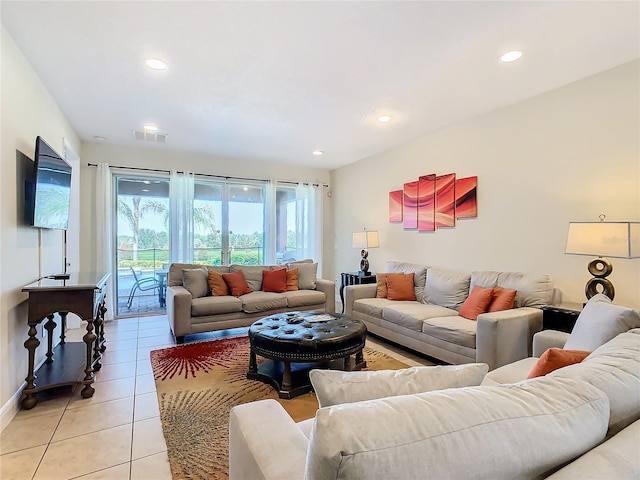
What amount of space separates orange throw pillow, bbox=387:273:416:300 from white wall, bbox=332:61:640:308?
53 centimetres

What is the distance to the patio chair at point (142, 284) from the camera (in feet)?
17.4

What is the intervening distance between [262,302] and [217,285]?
623 mm

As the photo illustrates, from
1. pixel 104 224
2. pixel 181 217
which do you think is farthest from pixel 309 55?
pixel 104 224

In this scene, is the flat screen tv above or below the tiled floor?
above

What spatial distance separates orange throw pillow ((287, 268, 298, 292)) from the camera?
4691mm

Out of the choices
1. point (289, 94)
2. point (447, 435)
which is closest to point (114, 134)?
point (289, 94)

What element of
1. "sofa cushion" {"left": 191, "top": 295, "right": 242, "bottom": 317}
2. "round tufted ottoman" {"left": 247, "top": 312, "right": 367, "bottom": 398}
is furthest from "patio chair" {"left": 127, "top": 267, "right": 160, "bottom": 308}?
"round tufted ottoman" {"left": 247, "top": 312, "right": 367, "bottom": 398}

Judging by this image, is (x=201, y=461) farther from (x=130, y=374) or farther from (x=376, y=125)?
(x=376, y=125)

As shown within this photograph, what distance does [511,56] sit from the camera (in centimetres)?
249

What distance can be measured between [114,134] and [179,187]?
1142 millimetres

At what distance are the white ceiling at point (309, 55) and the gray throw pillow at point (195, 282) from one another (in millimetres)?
1824

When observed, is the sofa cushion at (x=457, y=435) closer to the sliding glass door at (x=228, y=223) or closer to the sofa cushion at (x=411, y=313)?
the sofa cushion at (x=411, y=313)

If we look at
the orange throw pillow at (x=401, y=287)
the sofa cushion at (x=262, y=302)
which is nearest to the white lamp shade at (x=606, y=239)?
the orange throw pillow at (x=401, y=287)

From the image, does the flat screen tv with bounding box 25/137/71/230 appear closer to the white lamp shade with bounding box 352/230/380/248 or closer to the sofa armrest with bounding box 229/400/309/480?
the sofa armrest with bounding box 229/400/309/480
